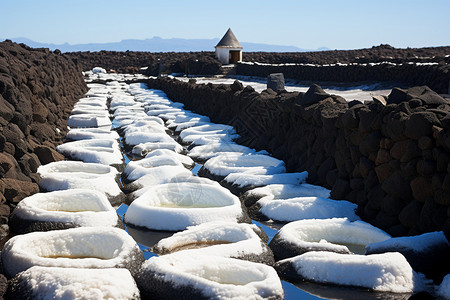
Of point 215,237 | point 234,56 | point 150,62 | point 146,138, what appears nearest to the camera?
point 215,237

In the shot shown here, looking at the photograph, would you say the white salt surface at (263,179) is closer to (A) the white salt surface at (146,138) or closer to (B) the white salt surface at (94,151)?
(B) the white salt surface at (94,151)

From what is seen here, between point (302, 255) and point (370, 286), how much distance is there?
64 cm

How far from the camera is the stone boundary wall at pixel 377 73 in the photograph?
48.5 feet

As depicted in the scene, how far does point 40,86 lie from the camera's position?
461 inches

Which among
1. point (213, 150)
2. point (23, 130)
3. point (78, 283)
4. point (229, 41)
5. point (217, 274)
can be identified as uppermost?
point (229, 41)

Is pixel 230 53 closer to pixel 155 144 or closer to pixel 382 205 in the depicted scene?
pixel 155 144

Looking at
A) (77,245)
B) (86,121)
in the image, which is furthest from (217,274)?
(86,121)

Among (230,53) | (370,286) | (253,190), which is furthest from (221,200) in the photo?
(230,53)

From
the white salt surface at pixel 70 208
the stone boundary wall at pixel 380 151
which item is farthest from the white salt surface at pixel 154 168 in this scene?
the stone boundary wall at pixel 380 151

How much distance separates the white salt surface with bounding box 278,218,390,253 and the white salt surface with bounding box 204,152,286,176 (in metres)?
2.52

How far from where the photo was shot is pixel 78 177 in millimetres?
7230

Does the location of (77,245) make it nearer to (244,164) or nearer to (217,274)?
(217,274)

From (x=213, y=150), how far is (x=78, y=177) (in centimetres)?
331

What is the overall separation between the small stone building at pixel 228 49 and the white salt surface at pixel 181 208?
2837 centimetres
